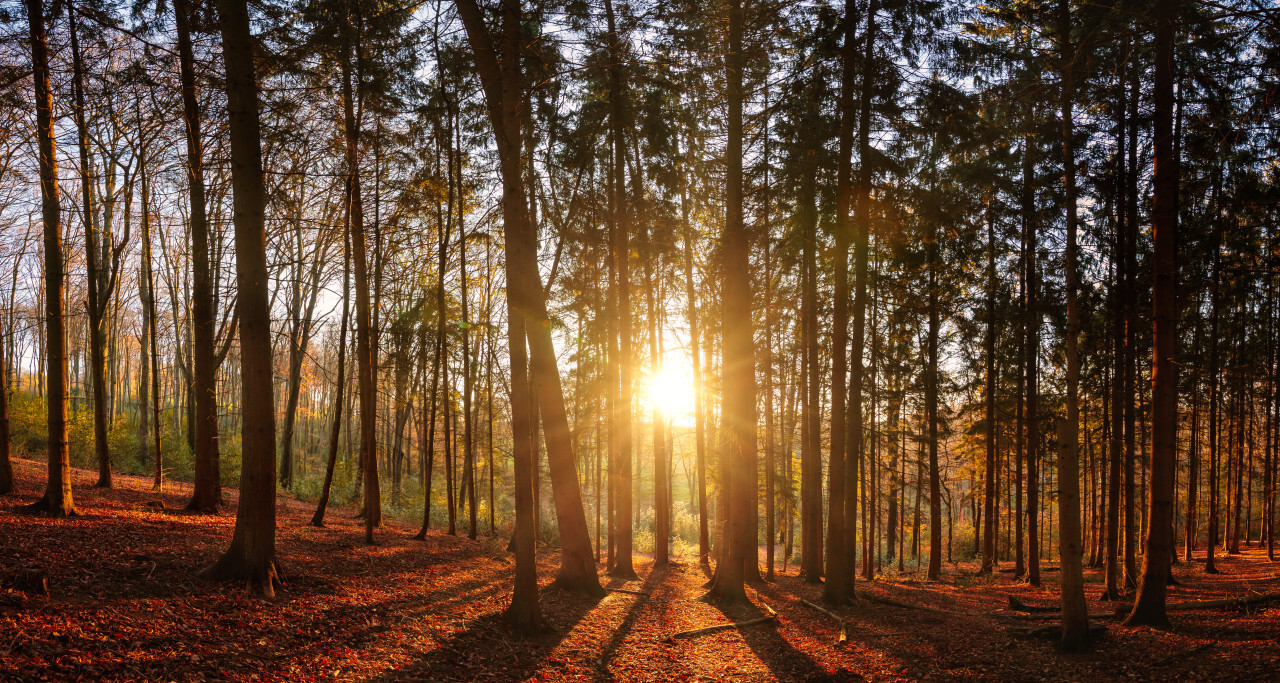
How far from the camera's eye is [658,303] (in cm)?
1672

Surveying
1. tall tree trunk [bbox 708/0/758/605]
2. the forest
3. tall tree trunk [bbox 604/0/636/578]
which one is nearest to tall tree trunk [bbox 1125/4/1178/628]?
the forest

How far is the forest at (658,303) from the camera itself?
6.73 m

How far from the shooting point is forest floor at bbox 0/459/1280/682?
4785 mm

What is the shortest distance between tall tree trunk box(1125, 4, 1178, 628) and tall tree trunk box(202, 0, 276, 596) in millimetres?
11823

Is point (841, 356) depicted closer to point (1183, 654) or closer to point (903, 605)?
point (903, 605)

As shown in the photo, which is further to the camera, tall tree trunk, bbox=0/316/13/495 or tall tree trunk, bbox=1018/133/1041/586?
tall tree trunk, bbox=1018/133/1041/586

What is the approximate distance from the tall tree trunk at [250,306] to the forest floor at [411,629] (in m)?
0.69

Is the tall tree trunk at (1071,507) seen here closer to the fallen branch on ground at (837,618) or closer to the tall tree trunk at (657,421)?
the fallen branch on ground at (837,618)

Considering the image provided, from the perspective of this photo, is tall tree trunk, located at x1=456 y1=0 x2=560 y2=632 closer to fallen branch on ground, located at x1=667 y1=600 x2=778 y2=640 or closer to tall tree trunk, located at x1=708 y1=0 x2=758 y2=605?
fallen branch on ground, located at x1=667 y1=600 x2=778 y2=640

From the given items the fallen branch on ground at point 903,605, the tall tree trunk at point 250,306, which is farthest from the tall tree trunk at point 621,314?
the tall tree trunk at point 250,306

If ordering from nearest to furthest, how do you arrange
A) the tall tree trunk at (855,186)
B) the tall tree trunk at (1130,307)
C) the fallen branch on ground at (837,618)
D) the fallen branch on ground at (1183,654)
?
the fallen branch on ground at (1183,654) → the fallen branch on ground at (837,618) → the tall tree trunk at (855,186) → the tall tree trunk at (1130,307)

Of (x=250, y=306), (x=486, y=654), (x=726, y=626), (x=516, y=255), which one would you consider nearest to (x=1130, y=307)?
(x=726, y=626)

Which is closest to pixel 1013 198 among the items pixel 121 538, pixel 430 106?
pixel 430 106

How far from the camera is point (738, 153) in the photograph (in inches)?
410
